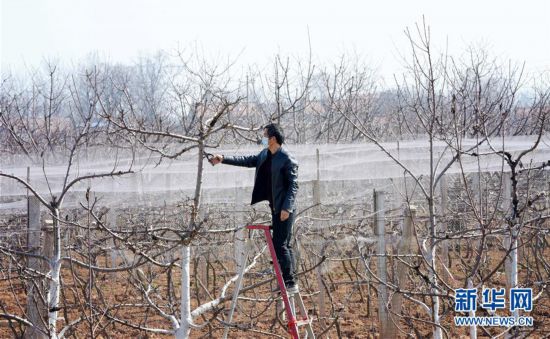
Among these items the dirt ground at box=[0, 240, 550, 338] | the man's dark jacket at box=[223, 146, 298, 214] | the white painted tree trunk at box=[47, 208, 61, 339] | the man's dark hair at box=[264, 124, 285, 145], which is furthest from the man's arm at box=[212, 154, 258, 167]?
the dirt ground at box=[0, 240, 550, 338]

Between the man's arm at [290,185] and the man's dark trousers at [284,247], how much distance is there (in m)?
0.11

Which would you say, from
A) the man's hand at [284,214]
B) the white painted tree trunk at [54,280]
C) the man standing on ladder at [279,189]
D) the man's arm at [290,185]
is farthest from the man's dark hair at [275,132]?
the white painted tree trunk at [54,280]

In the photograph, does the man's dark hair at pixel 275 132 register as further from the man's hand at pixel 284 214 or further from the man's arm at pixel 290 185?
the man's hand at pixel 284 214

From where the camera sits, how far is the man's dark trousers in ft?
15.4

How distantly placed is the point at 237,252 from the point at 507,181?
2.89 metres

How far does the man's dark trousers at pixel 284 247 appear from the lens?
15.4 feet

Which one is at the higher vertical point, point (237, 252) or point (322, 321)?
point (237, 252)

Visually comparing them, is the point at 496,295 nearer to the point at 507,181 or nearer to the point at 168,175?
the point at 507,181

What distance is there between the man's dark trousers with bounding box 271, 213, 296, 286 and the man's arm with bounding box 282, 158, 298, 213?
108mm

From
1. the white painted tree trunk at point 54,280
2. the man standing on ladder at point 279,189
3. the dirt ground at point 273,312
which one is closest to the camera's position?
the white painted tree trunk at point 54,280

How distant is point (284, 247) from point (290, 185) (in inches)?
16.1

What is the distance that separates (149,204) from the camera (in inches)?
381

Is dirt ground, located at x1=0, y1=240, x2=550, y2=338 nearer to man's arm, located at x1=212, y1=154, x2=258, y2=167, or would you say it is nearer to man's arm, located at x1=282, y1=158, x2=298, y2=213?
man's arm, located at x1=282, y1=158, x2=298, y2=213

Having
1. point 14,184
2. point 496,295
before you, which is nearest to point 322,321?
point 496,295
